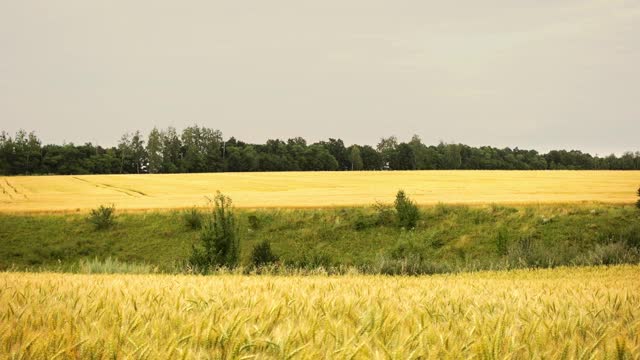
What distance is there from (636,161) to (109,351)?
526ft

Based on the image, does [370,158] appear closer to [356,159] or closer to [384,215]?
[356,159]

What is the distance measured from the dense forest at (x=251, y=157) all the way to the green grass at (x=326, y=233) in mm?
86338

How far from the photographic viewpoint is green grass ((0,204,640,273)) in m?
35.9

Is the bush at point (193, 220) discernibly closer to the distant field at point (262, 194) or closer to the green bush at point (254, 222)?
the green bush at point (254, 222)

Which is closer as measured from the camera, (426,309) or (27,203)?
(426,309)

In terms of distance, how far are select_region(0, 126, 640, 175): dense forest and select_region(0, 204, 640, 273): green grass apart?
3399 inches

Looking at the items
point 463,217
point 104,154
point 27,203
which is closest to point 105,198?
point 27,203

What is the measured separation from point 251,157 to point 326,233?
91878 mm

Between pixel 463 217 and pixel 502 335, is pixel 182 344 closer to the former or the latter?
pixel 502 335

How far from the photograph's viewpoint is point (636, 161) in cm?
14088

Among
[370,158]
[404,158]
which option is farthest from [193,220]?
[370,158]

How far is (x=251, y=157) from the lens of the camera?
429 feet

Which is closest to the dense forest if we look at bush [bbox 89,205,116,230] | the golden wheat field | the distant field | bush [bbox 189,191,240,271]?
the distant field

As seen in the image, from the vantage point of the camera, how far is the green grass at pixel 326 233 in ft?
118
